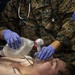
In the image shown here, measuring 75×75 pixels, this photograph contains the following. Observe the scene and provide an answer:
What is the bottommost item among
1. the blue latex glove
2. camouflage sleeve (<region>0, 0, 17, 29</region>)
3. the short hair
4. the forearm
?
the short hair

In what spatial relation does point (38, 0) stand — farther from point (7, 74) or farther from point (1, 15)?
point (7, 74)

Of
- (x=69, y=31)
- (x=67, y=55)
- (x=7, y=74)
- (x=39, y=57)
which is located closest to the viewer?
(x=7, y=74)

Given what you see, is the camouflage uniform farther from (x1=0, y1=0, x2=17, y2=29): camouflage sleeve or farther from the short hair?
the short hair

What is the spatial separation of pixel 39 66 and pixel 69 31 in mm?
558

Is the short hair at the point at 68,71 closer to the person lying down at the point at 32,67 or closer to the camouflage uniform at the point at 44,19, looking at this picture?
the person lying down at the point at 32,67

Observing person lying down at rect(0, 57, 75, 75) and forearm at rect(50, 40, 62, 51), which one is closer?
person lying down at rect(0, 57, 75, 75)

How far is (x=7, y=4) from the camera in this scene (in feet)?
7.36

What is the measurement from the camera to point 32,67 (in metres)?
1.64

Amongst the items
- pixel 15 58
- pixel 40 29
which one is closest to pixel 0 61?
pixel 15 58

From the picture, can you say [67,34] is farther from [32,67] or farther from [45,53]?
[32,67]

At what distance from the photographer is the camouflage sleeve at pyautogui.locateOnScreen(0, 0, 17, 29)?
223 cm

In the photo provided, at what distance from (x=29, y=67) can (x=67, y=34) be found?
59 centimetres

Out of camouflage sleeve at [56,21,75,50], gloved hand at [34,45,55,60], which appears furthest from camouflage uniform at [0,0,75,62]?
gloved hand at [34,45,55,60]

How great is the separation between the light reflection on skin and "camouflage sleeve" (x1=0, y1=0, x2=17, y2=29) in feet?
2.03
